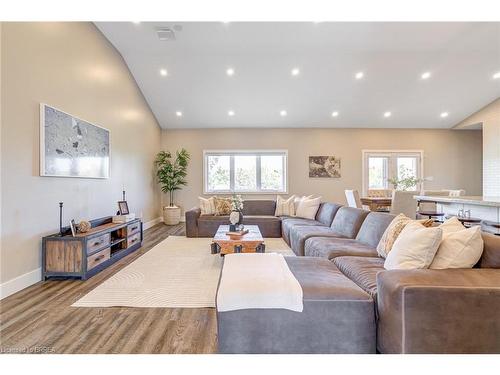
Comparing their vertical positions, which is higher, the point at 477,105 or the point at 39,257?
the point at 477,105

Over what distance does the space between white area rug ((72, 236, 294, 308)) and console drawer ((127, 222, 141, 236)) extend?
47 centimetres

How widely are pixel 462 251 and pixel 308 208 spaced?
3863 mm

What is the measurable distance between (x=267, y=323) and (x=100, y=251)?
2.89 meters

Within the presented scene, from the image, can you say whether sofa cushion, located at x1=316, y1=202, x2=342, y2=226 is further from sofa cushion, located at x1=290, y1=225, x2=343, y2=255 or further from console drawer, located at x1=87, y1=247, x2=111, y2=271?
console drawer, located at x1=87, y1=247, x2=111, y2=271

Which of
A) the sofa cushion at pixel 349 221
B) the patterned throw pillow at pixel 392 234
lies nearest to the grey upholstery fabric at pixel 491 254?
the patterned throw pillow at pixel 392 234

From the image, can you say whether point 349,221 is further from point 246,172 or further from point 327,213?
point 246,172

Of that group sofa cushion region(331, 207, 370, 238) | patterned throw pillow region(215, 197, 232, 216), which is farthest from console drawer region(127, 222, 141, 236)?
sofa cushion region(331, 207, 370, 238)

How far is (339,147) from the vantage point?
328 inches

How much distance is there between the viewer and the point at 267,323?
1.64 metres

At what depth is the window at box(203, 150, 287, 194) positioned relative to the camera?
27.5 feet

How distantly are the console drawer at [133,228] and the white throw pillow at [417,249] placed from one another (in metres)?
3.97
